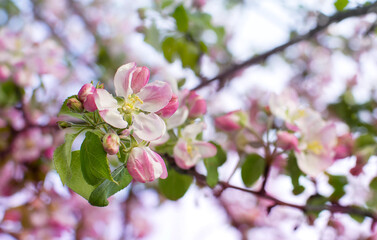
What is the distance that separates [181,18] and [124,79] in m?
0.50

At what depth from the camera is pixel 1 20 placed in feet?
5.84

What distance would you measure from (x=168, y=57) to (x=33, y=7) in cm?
128

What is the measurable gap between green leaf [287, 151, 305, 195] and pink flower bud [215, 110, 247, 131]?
0.39ft

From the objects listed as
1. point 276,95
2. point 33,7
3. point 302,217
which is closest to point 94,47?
point 33,7

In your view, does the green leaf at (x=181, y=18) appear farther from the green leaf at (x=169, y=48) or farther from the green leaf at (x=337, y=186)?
the green leaf at (x=337, y=186)

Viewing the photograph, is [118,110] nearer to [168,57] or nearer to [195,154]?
[195,154]

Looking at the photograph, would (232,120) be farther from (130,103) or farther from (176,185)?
(130,103)

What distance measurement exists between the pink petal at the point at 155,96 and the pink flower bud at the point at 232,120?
0.87 feet

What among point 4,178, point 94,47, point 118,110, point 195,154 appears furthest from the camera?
point 94,47

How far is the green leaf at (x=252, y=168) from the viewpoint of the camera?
761mm

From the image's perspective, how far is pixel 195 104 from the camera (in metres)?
0.68

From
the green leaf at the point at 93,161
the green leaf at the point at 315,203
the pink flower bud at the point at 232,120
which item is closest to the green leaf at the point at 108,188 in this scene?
the green leaf at the point at 93,161

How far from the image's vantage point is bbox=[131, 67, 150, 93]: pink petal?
0.52m

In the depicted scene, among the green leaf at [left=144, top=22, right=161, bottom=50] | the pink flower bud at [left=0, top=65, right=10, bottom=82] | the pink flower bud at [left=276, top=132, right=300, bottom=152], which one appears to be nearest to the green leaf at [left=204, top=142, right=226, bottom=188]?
the pink flower bud at [left=276, top=132, right=300, bottom=152]
